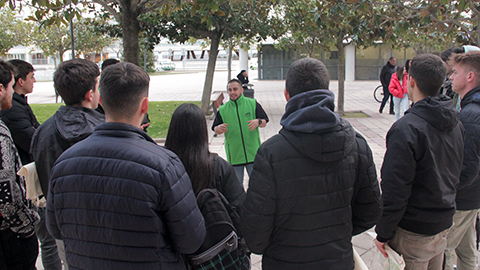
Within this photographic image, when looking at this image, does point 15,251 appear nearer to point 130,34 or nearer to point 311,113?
point 311,113

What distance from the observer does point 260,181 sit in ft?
→ 6.16

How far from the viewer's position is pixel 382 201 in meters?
2.15

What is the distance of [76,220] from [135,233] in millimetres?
289

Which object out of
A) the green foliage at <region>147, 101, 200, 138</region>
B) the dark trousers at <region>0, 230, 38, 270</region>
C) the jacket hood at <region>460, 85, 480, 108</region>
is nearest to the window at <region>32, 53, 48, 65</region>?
the green foliage at <region>147, 101, 200, 138</region>

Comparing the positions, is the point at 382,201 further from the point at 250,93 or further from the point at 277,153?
the point at 250,93

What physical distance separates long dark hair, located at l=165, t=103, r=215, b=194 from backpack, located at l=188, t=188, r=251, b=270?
13cm

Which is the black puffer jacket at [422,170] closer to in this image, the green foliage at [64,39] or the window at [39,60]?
the green foliage at [64,39]

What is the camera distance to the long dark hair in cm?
219

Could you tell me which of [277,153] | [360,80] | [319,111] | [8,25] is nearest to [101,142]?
[277,153]

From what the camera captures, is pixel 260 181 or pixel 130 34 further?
pixel 130 34

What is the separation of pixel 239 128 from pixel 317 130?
108 inches

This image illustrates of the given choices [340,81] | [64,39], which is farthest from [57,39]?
[340,81]

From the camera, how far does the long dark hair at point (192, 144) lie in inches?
86.1

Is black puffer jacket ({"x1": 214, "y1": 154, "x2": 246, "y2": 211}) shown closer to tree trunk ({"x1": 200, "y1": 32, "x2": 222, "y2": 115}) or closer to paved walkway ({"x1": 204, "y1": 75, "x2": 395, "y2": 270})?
paved walkway ({"x1": 204, "y1": 75, "x2": 395, "y2": 270})
